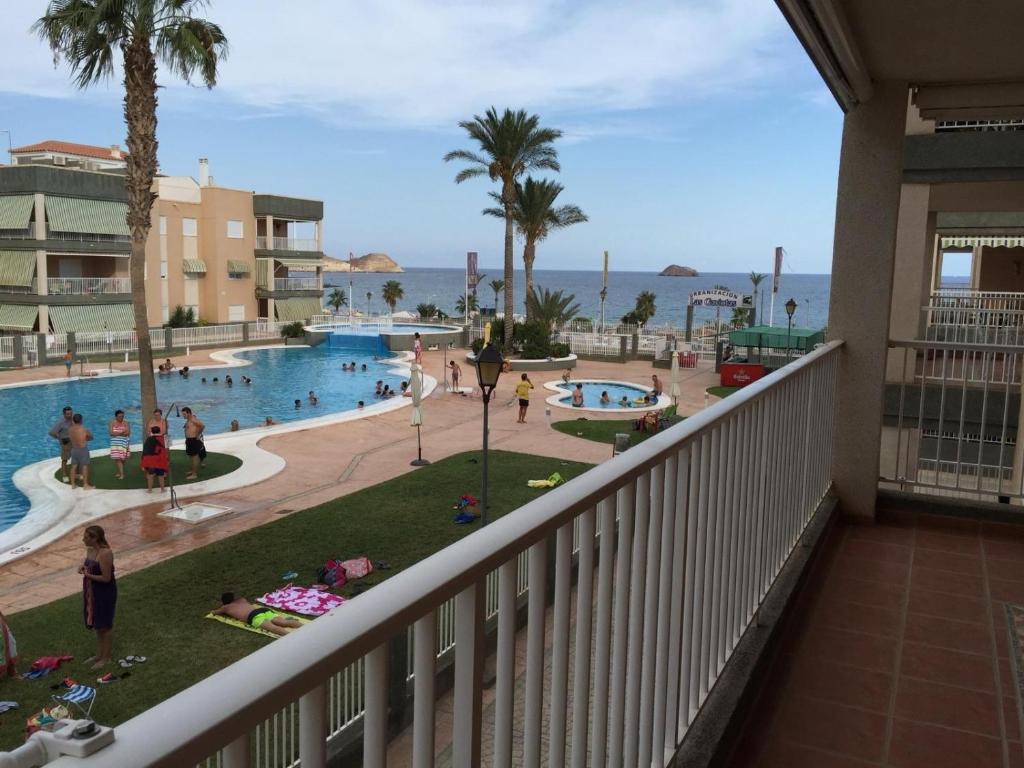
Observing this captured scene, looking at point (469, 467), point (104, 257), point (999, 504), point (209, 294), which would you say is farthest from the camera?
point (209, 294)

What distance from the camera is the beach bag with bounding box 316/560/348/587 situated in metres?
10.8

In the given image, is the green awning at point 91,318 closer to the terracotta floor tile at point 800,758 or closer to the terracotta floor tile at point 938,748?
the terracotta floor tile at point 800,758

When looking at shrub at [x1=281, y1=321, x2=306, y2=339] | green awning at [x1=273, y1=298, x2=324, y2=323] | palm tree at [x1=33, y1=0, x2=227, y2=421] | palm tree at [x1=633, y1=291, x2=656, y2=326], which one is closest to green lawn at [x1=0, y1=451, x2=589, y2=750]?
palm tree at [x1=33, y1=0, x2=227, y2=421]

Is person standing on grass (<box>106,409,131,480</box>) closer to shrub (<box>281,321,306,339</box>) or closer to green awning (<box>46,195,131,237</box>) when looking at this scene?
green awning (<box>46,195,131,237</box>)

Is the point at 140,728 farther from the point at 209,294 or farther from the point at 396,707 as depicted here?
the point at 209,294

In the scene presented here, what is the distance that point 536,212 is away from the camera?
41.0m

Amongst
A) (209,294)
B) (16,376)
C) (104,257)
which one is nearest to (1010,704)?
(16,376)

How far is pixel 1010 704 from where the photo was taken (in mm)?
3188

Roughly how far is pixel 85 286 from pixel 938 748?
4295 centimetres

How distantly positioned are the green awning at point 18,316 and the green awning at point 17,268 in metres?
1.03

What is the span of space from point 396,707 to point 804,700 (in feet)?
7.51

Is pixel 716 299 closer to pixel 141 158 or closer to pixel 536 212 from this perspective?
pixel 536 212

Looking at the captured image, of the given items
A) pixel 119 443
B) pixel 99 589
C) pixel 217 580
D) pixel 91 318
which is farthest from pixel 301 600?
pixel 91 318

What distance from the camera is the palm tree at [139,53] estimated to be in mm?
18938
